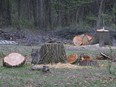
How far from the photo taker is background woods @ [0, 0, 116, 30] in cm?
4162

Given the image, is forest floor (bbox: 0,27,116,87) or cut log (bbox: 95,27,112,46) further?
cut log (bbox: 95,27,112,46)

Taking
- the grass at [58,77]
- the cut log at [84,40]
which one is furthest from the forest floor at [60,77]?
the cut log at [84,40]

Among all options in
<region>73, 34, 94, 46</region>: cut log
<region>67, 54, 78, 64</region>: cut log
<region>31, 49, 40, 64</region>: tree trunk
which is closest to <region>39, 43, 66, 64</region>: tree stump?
<region>31, 49, 40, 64</region>: tree trunk

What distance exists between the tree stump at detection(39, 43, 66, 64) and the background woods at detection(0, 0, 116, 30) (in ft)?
82.1

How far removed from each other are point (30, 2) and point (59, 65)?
31.1 m

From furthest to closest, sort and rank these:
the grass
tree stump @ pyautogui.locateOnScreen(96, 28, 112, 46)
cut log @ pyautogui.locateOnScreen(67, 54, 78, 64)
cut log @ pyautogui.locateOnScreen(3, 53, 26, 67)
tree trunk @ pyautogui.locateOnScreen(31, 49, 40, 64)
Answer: tree stump @ pyautogui.locateOnScreen(96, 28, 112, 46), cut log @ pyautogui.locateOnScreen(67, 54, 78, 64), tree trunk @ pyautogui.locateOnScreen(31, 49, 40, 64), cut log @ pyautogui.locateOnScreen(3, 53, 26, 67), the grass

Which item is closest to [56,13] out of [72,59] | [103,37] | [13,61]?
[103,37]

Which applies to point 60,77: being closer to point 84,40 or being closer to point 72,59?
point 72,59

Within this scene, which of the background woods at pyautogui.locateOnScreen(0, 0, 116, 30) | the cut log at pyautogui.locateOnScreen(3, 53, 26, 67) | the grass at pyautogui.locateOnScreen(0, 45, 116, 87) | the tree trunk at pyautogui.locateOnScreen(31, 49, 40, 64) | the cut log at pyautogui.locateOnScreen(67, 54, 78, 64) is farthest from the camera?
the background woods at pyautogui.locateOnScreen(0, 0, 116, 30)

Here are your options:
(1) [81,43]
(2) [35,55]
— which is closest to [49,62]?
(2) [35,55]

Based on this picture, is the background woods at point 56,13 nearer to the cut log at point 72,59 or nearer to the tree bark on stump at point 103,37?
the tree bark on stump at point 103,37

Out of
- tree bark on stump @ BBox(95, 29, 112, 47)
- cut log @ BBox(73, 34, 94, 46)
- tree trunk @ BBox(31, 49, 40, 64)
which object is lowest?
cut log @ BBox(73, 34, 94, 46)

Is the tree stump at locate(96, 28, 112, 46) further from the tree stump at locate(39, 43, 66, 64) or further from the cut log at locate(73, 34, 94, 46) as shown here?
the tree stump at locate(39, 43, 66, 64)

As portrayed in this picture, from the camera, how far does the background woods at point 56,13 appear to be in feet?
137
